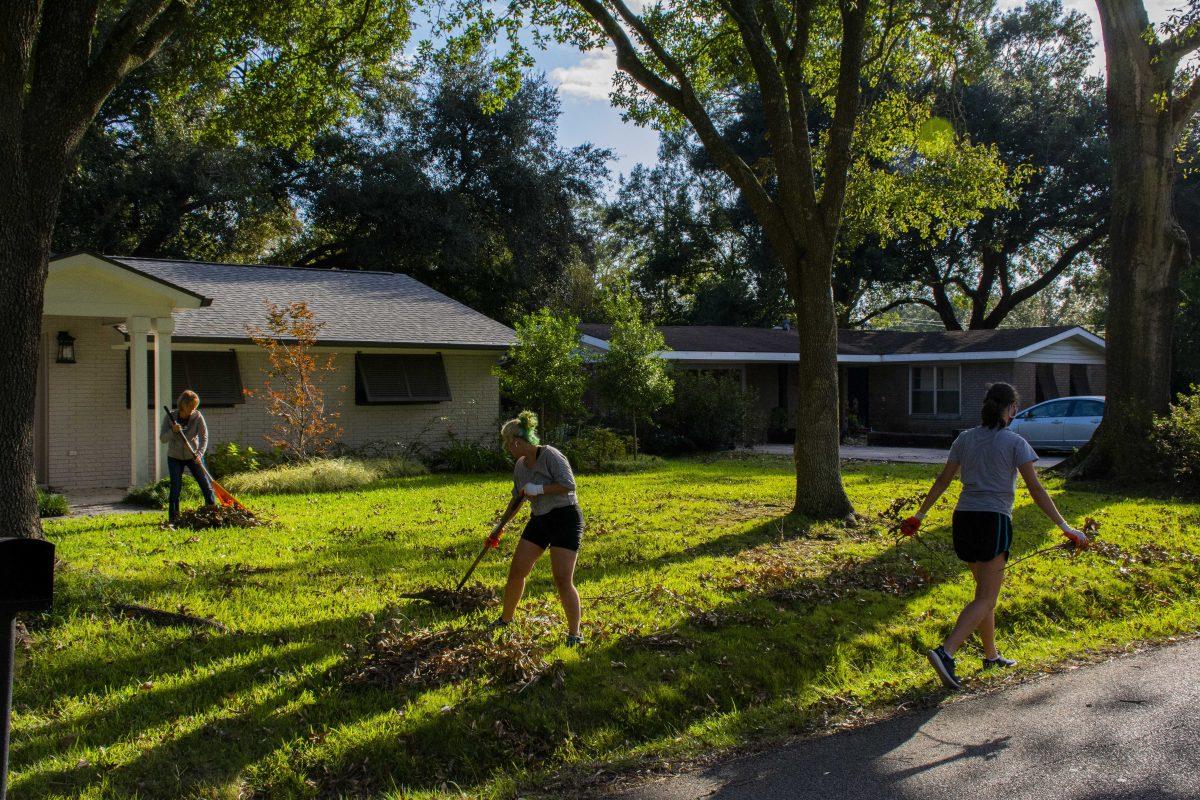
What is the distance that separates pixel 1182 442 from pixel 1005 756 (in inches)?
455

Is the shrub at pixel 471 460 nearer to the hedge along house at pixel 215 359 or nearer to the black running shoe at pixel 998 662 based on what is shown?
the hedge along house at pixel 215 359

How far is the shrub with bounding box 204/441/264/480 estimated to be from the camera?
1520 centimetres

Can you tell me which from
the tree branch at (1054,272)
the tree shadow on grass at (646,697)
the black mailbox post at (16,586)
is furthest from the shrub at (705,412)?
the black mailbox post at (16,586)

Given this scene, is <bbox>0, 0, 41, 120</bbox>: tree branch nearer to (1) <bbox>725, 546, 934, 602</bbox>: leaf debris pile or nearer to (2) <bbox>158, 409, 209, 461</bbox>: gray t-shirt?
(2) <bbox>158, 409, 209, 461</bbox>: gray t-shirt

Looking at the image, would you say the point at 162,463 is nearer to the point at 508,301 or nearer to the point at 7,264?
the point at 7,264

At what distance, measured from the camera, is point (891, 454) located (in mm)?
22109

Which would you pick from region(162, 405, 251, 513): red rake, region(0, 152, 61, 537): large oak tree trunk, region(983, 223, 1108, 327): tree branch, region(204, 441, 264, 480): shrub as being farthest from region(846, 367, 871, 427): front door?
region(0, 152, 61, 537): large oak tree trunk

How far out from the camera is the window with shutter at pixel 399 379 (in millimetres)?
18094

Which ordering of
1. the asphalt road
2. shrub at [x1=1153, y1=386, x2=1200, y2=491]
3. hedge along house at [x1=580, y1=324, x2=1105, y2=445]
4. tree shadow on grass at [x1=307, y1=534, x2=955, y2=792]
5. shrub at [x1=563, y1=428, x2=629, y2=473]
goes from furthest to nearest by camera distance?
hedge along house at [x1=580, y1=324, x2=1105, y2=445] → shrub at [x1=563, y1=428, x2=629, y2=473] → shrub at [x1=1153, y1=386, x2=1200, y2=491] → tree shadow on grass at [x1=307, y1=534, x2=955, y2=792] → the asphalt road

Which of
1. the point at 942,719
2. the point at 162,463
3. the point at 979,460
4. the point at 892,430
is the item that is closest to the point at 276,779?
the point at 942,719

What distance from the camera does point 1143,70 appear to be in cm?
1488

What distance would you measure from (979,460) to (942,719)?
5.27 feet

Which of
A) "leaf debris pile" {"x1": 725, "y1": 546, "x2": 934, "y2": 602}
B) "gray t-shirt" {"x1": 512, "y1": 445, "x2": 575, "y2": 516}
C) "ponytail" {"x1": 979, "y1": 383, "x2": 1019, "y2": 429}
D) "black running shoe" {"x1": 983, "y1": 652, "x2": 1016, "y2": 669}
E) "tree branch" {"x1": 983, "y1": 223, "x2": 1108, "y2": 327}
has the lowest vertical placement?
"black running shoe" {"x1": 983, "y1": 652, "x2": 1016, "y2": 669}

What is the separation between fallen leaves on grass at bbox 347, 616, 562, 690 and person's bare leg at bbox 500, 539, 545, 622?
0.67 ft
